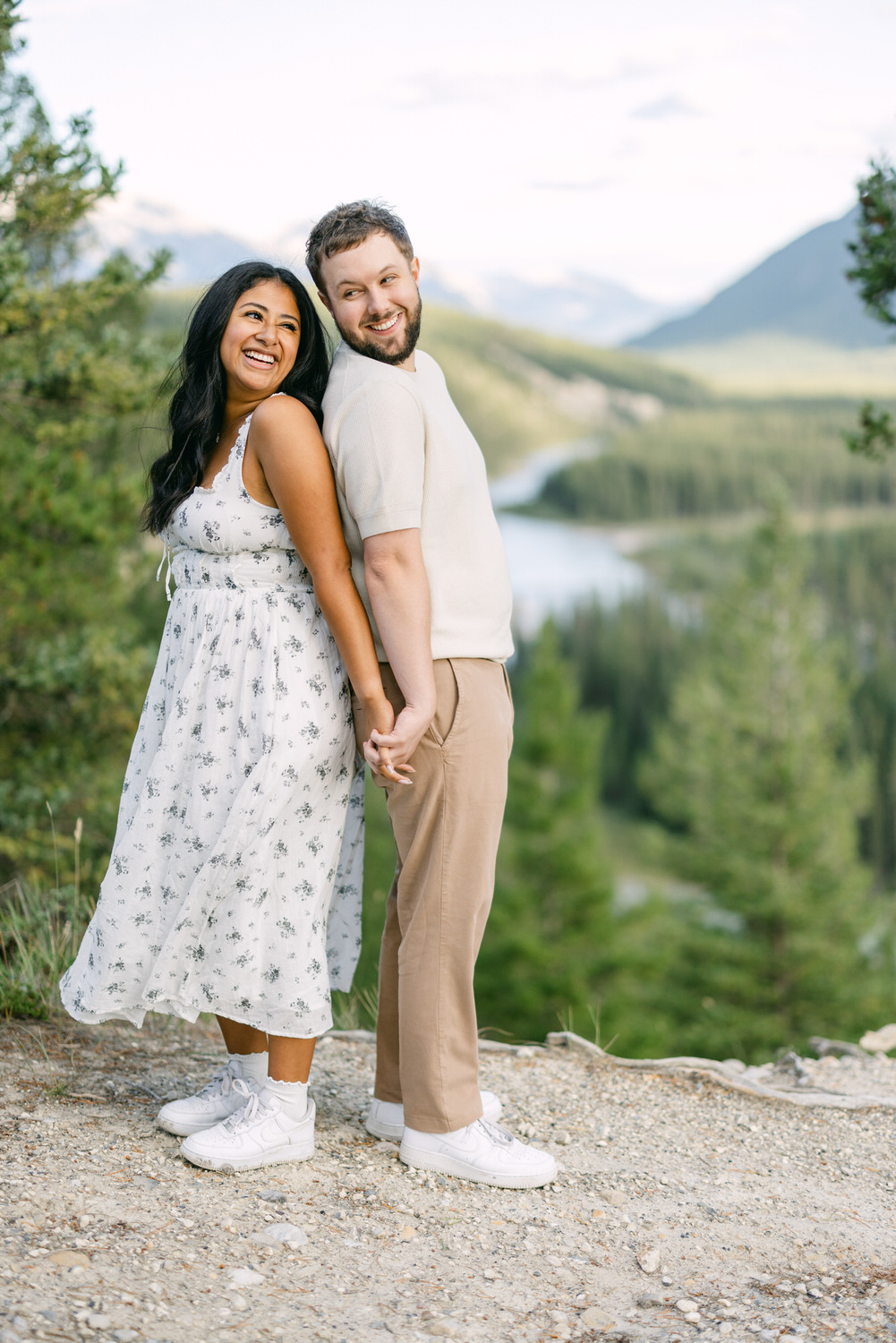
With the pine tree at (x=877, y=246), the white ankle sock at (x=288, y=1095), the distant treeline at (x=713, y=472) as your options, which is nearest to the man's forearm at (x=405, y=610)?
the white ankle sock at (x=288, y=1095)

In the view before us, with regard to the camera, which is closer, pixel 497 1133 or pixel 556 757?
pixel 497 1133

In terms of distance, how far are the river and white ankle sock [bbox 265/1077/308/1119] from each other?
296 ft

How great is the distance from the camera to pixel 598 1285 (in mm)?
2230

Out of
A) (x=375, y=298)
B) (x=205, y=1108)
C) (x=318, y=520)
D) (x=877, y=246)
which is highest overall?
(x=877, y=246)

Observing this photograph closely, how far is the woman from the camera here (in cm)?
245

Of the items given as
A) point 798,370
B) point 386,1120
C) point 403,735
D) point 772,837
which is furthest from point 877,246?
point 798,370

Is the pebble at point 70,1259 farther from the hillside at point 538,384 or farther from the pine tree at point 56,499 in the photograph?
the hillside at point 538,384

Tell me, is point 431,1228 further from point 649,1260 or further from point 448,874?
point 448,874

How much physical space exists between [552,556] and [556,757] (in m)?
93.4

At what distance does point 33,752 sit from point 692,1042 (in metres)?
15.6

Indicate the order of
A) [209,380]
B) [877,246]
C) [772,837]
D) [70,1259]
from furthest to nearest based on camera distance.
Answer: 1. [772,837]
2. [877,246]
3. [209,380]
4. [70,1259]

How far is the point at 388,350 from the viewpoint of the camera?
2.39 meters

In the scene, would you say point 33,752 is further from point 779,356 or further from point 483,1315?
point 779,356

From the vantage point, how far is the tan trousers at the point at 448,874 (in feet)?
8.08
